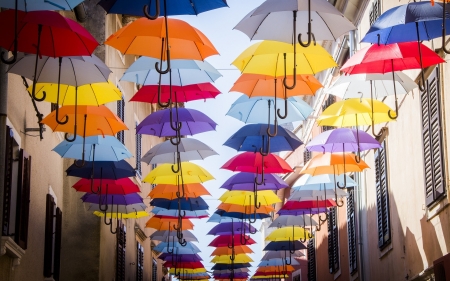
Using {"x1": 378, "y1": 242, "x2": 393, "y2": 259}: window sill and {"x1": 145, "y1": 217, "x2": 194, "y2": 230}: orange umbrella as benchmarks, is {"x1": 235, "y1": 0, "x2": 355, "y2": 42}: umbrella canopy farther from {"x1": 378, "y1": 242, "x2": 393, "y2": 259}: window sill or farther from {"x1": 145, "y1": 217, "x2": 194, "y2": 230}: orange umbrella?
{"x1": 145, "y1": 217, "x2": 194, "y2": 230}: orange umbrella

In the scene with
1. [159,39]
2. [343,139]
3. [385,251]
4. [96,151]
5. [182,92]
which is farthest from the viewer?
[385,251]

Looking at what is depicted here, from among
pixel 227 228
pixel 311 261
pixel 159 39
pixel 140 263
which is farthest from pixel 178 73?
pixel 311 261

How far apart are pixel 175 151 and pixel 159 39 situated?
4469mm

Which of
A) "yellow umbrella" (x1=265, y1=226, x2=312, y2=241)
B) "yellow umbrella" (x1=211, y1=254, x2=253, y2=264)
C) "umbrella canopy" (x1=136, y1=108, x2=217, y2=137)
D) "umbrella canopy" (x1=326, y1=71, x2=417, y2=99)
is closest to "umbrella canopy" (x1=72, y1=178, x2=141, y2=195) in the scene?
"umbrella canopy" (x1=136, y1=108, x2=217, y2=137)

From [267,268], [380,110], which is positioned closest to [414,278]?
[380,110]

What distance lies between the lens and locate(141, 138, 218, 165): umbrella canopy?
16.6 metres

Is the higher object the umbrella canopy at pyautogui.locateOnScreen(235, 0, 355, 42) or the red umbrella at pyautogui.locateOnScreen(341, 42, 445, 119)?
the umbrella canopy at pyautogui.locateOnScreen(235, 0, 355, 42)

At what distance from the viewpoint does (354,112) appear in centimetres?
1363

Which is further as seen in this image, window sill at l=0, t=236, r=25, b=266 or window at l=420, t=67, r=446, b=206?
window at l=420, t=67, r=446, b=206

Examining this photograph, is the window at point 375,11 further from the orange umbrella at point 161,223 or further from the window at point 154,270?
the window at point 154,270

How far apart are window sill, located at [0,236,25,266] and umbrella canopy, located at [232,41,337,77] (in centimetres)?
417

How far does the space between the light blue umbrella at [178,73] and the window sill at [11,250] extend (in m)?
3.24

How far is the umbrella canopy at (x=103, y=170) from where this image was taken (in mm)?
15359

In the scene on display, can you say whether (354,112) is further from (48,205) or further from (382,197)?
(48,205)
